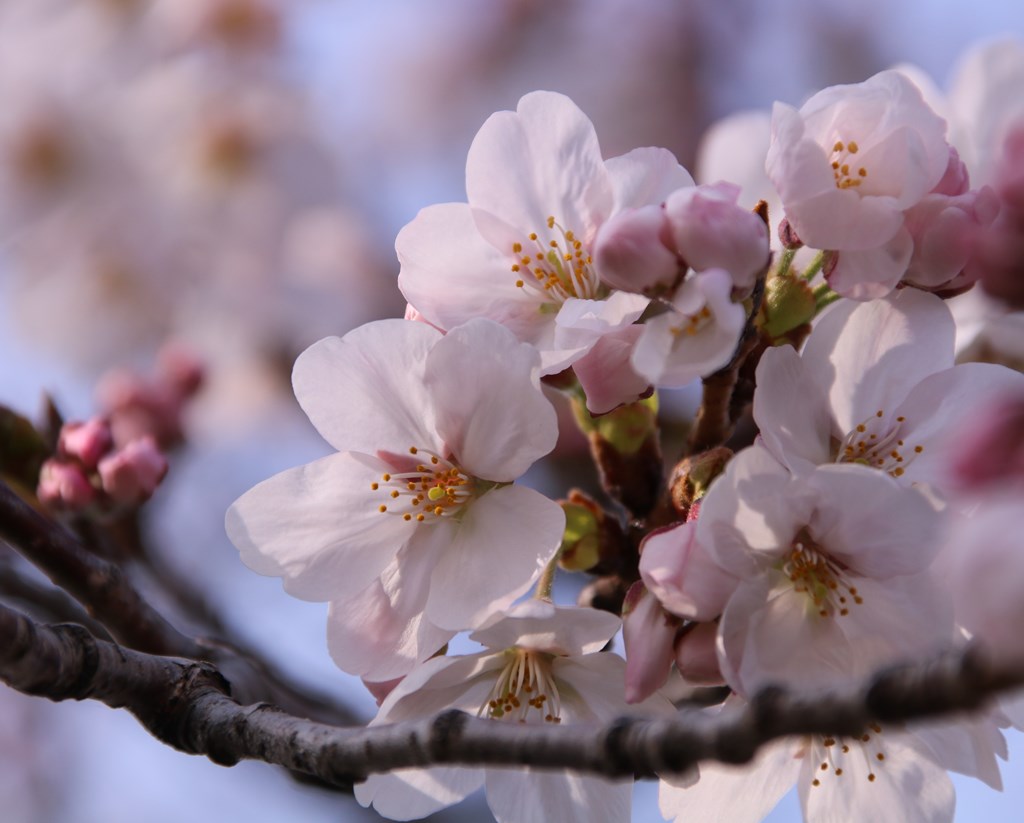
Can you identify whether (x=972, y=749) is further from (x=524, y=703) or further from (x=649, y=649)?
(x=524, y=703)

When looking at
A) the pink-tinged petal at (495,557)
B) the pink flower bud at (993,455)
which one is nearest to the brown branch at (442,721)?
the pink flower bud at (993,455)

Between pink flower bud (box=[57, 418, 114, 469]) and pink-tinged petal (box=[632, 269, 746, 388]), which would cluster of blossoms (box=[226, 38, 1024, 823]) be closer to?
pink-tinged petal (box=[632, 269, 746, 388])

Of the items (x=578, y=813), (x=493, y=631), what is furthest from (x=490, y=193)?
(x=578, y=813)

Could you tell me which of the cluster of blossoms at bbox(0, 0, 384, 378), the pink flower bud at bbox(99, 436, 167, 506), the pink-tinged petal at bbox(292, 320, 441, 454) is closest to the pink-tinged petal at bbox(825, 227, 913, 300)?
the pink-tinged petal at bbox(292, 320, 441, 454)

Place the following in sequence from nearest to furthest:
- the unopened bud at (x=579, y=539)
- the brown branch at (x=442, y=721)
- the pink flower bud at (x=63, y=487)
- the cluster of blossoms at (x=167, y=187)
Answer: the brown branch at (x=442, y=721), the unopened bud at (x=579, y=539), the pink flower bud at (x=63, y=487), the cluster of blossoms at (x=167, y=187)

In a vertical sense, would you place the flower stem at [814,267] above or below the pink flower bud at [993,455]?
below

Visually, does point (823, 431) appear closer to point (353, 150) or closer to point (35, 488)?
point (35, 488)

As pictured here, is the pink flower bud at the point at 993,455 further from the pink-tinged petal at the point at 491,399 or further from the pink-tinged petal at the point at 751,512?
the pink-tinged petal at the point at 491,399

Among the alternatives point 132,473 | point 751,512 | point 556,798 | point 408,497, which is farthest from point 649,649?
point 132,473
